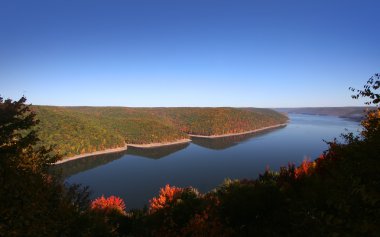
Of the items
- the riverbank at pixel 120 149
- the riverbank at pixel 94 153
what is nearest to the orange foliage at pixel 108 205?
the riverbank at pixel 120 149

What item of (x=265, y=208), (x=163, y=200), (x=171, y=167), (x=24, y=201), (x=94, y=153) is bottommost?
(x=171, y=167)

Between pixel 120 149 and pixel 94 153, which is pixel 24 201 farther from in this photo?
pixel 120 149

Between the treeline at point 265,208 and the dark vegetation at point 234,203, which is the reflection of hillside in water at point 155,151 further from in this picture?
the treeline at point 265,208

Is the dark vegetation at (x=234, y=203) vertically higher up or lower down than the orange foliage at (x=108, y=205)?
higher up

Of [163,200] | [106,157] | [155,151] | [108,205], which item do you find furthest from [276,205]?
[155,151]

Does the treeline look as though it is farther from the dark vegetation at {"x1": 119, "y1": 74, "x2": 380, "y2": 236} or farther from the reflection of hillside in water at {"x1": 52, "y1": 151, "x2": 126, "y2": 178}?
the reflection of hillside in water at {"x1": 52, "y1": 151, "x2": 126, "y2": 178}
